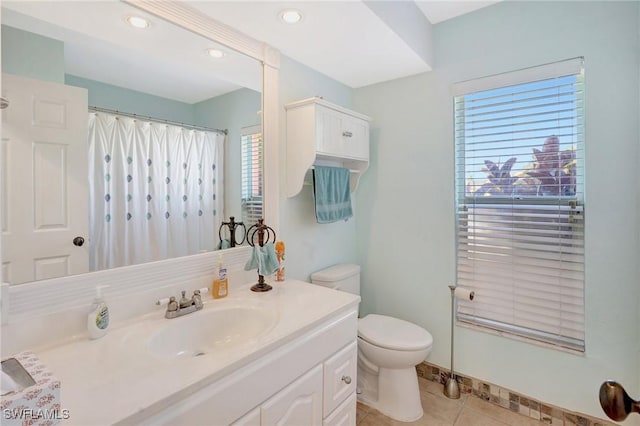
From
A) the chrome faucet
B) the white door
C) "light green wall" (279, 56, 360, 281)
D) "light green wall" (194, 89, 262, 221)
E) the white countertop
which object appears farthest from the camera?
"light green wall" (279, 56, 360, 281)

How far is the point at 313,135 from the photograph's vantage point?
174cm

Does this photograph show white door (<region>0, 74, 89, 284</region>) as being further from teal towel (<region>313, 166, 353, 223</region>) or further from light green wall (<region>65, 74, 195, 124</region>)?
teal towel (<region>313, 166, 353, 223</region>)

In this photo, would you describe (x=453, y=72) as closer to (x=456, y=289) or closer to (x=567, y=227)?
(x=567, y=227)

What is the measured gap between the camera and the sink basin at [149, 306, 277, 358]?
3.69ft

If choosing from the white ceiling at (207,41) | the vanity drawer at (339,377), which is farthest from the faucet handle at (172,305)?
the white ceiling at (207,41)

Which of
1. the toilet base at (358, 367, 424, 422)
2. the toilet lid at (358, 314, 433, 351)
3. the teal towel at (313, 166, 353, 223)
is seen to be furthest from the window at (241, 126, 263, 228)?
the toilet base at (358, 367, 424, 422)


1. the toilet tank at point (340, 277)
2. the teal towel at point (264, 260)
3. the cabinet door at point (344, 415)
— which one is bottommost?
the cabinet door at point (344, 415)

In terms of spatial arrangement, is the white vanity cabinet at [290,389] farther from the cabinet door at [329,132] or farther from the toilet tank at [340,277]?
the cabinet door at [329,132]

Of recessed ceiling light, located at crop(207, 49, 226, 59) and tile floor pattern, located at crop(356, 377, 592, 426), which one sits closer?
recessed ceiling light, located at crop(207, 49, 226, 59)

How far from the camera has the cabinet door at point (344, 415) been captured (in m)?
1.28

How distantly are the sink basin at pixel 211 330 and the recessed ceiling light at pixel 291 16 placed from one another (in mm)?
1347

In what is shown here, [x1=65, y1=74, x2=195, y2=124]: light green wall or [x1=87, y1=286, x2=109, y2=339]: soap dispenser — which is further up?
[x1=65, y1=74, x2=195, y2=124]: light green wall

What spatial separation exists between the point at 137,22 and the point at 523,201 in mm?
2102

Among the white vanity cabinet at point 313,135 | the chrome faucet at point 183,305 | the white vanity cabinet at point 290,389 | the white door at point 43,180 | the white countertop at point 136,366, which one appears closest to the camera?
the white countertop at point 136,366
